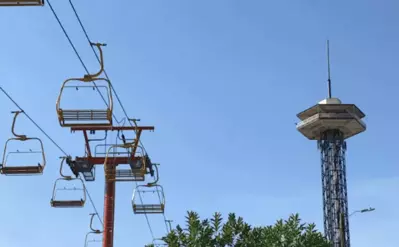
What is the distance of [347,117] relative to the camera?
164000mm

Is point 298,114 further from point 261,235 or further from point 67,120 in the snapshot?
point 67,120

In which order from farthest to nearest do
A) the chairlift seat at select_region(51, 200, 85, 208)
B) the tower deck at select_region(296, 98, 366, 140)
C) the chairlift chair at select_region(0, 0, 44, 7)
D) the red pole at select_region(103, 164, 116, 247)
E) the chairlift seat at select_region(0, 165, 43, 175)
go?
the tower deck at select_region(296, 98, 366, 140), the red pole at select_region(103, 164, 116, 247), the chairlift seat at select_region(51, 200, 85, 208), the chairlift seat at select_region(0, 165, 43, 175), the chairlift chair at select_region(0, 0, 44, 7)

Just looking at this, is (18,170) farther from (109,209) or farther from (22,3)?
(22,3)

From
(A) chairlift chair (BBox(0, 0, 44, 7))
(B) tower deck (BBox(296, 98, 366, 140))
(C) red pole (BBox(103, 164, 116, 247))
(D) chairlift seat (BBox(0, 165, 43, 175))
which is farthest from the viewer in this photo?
(B) tower deck (BBox(296, 98, 366, 140))

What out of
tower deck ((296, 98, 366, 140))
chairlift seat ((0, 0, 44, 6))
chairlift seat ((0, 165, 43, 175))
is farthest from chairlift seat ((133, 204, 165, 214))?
tower deck ((296, 98, 366, 140))

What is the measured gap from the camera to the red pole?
33094mm

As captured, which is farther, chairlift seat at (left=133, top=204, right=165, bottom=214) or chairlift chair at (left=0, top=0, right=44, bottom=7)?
chairlift seat at (left=133, top=204, right=165, bottom=214)

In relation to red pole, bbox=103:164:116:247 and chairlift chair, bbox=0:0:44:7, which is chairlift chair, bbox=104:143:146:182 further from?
chairlift chair, bbox=0:0:44:7

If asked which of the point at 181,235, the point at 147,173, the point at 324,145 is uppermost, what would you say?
the point at 324,145

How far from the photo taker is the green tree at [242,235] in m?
28.9

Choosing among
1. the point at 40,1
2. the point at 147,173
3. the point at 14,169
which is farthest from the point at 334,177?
the point at 40,1

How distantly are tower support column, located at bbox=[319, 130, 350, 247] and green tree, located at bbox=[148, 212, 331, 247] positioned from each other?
5488 inches

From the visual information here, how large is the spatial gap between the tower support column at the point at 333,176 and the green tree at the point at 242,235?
139389 millimetres

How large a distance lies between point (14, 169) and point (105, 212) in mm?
10975
